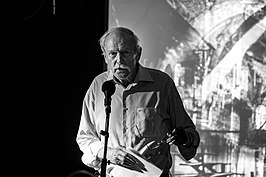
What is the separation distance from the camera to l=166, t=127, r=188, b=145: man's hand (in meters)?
2.59

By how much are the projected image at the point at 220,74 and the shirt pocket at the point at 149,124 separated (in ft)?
3.93

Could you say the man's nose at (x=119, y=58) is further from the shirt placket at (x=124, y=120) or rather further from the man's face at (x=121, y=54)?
the shirt placket at (x=124, y=120)

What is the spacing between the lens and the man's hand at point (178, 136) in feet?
8.51

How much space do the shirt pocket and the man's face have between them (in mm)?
232

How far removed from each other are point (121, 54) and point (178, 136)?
1.85 feet

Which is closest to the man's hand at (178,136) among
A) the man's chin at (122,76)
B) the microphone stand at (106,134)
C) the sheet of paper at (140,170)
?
the sheet of paper at (140,170)

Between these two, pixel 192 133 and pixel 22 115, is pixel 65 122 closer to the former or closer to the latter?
pixel 22 115

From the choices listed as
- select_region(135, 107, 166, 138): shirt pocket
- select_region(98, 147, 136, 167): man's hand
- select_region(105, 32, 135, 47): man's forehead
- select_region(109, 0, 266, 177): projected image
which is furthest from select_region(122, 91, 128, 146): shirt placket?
select_region(109, 0, 266, 177): projected image

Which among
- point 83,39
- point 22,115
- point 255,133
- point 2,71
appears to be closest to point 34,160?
point 22,115

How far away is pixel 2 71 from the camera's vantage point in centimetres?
422

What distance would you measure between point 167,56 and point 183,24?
279 millimetres

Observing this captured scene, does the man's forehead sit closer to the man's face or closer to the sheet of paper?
the man's face

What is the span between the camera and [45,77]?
4.33 metres

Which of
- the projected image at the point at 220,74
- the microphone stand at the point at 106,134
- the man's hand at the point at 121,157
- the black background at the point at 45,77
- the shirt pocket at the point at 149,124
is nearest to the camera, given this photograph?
the microphone stand at the point at 106,134
